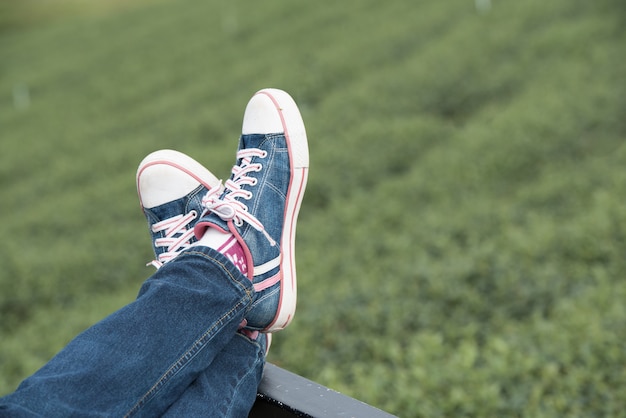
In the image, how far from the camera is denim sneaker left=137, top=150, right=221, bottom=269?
1.87 m

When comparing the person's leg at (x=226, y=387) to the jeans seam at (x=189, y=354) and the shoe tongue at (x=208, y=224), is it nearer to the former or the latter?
the jeans seam at (x=189, y=354)

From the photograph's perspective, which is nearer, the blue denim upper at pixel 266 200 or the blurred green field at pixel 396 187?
the blue denim upper at pixel 266 200

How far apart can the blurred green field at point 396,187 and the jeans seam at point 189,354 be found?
1080 mm

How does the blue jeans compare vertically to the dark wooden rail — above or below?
above

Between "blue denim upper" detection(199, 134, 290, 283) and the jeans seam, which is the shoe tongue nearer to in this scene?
"blue denim upper" detection(199, 134, 290, 283)

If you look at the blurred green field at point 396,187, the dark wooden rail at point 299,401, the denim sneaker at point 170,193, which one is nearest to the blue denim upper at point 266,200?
the denim sneaker at point 170,193

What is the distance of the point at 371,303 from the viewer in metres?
3.37

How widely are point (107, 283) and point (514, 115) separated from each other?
3.72 meters

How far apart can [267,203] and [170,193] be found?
0.29 m

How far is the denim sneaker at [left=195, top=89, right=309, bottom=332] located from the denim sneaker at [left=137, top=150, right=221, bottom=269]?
0.29 ft

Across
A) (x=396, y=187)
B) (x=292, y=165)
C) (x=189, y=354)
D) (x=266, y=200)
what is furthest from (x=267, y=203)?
(x=396, y=187)

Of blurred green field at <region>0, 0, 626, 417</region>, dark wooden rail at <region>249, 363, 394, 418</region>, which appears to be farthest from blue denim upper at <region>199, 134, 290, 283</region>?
blurred green field at <region>0, 0, 626, 417</region>

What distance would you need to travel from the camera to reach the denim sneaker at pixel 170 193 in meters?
1.87

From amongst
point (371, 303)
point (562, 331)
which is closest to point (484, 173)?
point (371, 303)
